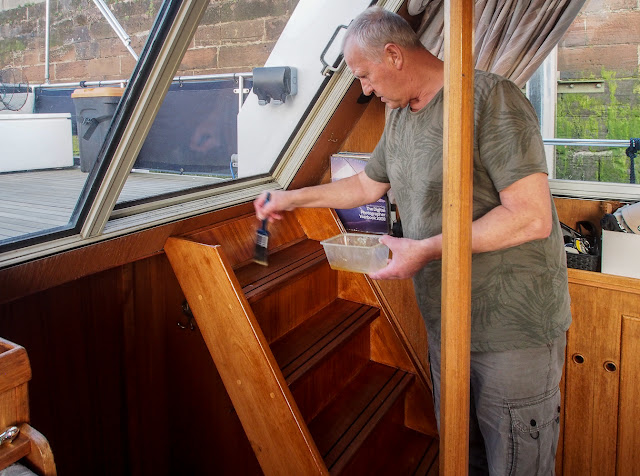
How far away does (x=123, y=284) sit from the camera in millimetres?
1699

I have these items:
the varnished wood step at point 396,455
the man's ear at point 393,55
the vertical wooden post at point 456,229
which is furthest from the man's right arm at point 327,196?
the vertical wooden post at point 456,229

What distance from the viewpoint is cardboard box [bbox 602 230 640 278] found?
69.0 inches

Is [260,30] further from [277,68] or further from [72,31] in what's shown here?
[72,31]

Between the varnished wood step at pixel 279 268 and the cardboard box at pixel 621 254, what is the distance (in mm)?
998

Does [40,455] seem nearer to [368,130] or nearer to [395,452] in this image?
[395,452]

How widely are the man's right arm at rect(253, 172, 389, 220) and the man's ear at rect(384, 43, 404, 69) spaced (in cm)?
45

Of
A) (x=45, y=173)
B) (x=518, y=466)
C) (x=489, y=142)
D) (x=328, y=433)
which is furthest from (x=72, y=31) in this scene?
(x=518, y=466)

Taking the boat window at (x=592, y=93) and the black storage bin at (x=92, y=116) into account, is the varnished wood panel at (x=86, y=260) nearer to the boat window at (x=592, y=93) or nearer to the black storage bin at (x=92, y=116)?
the black storage bin at (x=92, y=116)

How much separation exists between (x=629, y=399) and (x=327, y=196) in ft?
3.95

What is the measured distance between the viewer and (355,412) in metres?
2.00

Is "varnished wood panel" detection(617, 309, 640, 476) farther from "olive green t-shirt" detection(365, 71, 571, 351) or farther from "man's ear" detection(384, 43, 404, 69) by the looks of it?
"man's ear" detection(384, 43, 404, 69)

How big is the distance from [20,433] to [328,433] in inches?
49.3

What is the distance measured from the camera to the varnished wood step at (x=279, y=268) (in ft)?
6.07

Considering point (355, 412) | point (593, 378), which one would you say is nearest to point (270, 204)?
point (355, 412)
